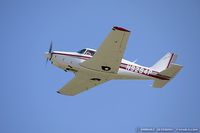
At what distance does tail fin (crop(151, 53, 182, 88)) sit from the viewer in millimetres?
23792

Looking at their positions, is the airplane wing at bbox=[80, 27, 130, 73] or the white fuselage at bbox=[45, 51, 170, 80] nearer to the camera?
the airplane wing at bbox=[80, 27, 130, 73]

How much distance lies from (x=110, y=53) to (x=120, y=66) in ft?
6.61

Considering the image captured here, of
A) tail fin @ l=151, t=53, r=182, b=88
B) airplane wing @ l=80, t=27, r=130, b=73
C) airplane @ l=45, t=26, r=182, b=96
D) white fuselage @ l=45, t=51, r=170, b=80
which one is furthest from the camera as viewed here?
tail fin @ l=151, t=53, r=182, b=88

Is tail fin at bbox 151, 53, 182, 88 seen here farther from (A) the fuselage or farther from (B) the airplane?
(A) the fuselage

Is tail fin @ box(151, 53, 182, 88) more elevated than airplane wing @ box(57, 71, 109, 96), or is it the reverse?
tail fin @ box(151, 53, 182, 88)

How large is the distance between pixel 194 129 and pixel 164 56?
5450 mm

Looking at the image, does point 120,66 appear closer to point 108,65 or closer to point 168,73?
point 108,65

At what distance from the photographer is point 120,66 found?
2380cm

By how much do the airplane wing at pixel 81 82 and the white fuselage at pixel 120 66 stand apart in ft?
2.62

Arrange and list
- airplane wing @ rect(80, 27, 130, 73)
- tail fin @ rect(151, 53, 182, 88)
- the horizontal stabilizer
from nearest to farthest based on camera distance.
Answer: airplane wing @ rect(80, 27, 130, 73), the horizontal stabilizer, tail fin @ rect(151, 53, 182, 88)

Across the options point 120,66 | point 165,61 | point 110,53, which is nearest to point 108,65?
point 110,53

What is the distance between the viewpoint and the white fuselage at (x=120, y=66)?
2341cm

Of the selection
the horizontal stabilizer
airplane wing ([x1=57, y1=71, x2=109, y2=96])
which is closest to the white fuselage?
the horizontal stabilizer

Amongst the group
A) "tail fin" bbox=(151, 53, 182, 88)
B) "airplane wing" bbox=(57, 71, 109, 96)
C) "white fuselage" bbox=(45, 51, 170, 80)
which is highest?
"tail fin" bbox=(151, 53, 182, 88)
